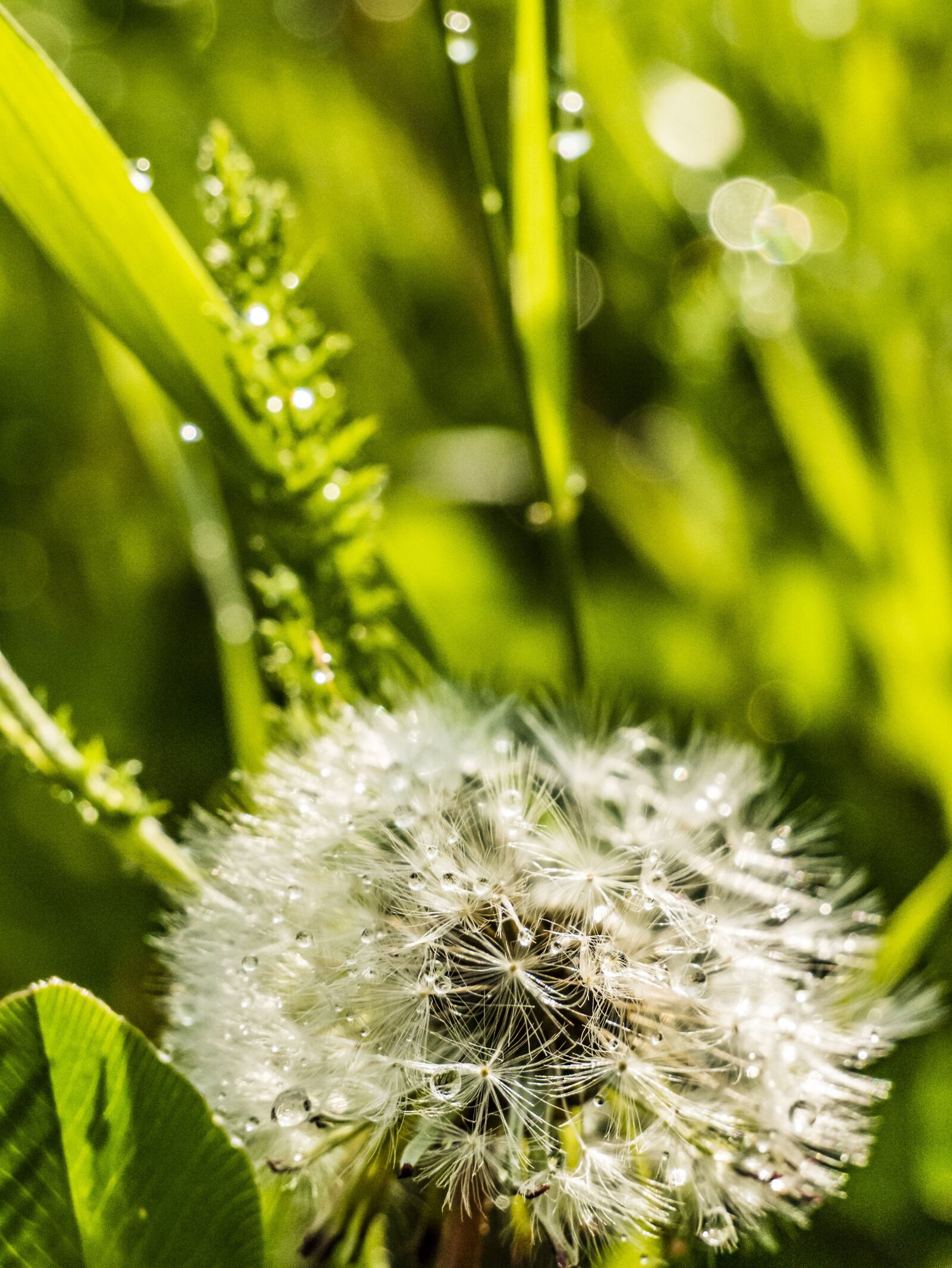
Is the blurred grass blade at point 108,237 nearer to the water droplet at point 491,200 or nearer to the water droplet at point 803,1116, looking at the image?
the water droplet at point 491,200

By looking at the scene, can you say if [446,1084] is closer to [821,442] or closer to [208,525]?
[208,525]

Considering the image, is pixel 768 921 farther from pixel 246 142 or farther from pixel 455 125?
pixel 246 142

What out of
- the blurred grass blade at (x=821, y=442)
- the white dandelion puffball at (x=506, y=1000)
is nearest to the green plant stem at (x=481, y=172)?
the white dandelion puffball at (x=506, y=1000)

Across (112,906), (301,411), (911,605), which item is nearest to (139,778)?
(112,906)

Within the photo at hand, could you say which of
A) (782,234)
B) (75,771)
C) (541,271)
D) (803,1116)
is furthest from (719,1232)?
(782,234)

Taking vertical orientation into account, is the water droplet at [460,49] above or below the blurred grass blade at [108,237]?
above

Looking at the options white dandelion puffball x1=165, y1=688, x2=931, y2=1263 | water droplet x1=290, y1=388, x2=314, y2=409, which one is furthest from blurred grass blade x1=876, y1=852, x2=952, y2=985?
water droplet x1=290, y1=388, x2=314, y2=409
